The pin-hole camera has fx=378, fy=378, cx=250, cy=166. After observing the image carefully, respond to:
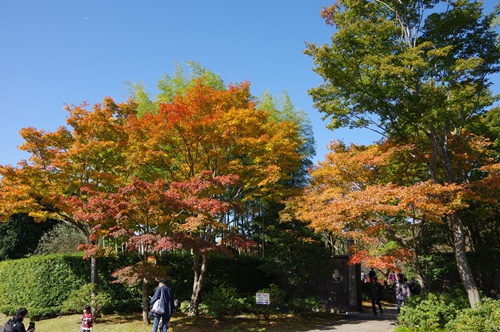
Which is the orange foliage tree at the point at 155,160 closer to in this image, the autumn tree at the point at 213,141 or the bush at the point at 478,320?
the autumn tree at the point at 213,141

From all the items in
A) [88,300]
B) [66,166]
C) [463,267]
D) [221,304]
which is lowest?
[221,304]

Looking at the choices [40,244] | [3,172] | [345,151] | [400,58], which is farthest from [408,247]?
[40,244]

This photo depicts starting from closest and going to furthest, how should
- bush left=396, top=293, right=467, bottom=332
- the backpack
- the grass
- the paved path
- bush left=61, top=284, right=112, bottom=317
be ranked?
1. the backpack
2. bush left=396, top=293, right=467, bottom=332
3. the paved path
4. the grass
5. bush left=61, top=284, right=112, bottom=317

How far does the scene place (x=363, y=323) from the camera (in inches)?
431

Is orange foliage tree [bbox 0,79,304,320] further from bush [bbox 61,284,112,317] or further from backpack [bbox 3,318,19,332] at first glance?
backpack [bbox 3,318,19,332]

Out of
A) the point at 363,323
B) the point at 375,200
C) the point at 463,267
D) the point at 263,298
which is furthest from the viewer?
the point at 363,323

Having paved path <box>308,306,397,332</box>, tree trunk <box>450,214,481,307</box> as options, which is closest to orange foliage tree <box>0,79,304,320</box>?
paved path <box>308,306,397,332</box>

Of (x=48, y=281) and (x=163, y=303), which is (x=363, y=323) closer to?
(x=163, y=303)

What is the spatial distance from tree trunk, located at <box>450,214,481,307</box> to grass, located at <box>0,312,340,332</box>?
4035 millimetres

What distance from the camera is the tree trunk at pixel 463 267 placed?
29.7 feet

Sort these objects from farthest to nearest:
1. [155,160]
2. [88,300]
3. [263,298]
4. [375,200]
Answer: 1. [155,160]
2. [88,300]
3. [263,298]
4. [375,200]

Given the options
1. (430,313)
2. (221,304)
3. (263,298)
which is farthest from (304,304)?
(430,313)

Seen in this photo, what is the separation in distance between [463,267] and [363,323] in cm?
325

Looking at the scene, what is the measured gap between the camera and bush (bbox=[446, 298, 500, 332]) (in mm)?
7188
